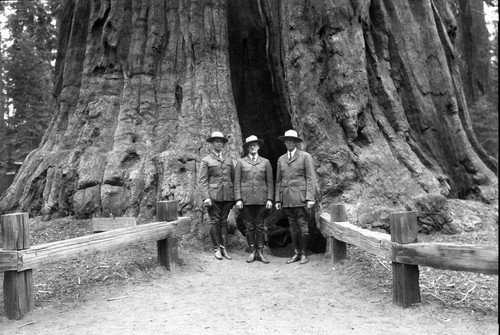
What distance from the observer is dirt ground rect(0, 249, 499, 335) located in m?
4.93

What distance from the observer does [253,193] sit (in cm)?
838

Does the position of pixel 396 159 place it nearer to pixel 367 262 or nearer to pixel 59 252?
pixel 367 262

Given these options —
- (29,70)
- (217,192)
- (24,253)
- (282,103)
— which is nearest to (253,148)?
(217,192)

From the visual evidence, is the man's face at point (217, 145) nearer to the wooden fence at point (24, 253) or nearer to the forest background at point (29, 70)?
the wooden fence at point (24, 253)

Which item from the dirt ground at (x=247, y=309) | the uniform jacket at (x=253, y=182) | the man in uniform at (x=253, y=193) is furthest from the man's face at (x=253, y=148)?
the dirt ground at (x=247, y=309)

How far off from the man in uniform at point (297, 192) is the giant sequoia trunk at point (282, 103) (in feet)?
2.60

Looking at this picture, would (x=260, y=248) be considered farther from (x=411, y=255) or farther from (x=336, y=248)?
(x=411, y=255)

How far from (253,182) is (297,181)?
765mm

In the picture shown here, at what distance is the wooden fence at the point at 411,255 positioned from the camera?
Result: 4.63m

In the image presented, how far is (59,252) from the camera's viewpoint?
5.68m

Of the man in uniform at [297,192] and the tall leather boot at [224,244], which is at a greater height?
the man in uniform at [297,192]

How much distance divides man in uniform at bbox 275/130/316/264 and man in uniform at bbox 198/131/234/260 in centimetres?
87

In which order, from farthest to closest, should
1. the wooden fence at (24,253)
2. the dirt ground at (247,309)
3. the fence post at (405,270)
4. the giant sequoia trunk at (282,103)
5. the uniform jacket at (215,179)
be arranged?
the giant sequoia trunk at (282,103) → the uniform jacket at (215,179) → the fence post at (405,270) → the wooden fence at (24,253) → the dirt ground at (247,309)

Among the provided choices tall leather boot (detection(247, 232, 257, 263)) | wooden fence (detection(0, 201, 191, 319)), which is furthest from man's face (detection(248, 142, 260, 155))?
wooden fence (detection(0, 201, 191, 319))
